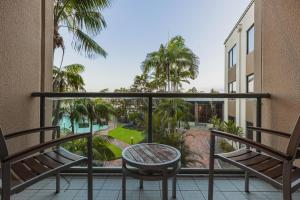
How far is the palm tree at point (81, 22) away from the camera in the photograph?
478 centimetres

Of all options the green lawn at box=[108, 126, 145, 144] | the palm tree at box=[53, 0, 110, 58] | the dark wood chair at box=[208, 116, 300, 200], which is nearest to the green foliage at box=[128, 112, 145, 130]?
the green lawn at box=[108, 126, 145, 144]

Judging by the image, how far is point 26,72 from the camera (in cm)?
247

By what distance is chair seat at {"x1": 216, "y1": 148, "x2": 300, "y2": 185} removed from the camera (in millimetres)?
1395

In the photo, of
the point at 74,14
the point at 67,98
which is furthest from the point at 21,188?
the point at 74,14

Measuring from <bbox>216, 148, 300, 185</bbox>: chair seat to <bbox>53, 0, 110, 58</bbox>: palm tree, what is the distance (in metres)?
4.23

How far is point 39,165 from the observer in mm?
1556

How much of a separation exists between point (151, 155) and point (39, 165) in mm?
854

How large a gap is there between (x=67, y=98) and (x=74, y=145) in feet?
A: 2.11

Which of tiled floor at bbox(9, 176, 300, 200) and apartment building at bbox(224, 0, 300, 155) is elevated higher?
apartment building at bbox(224, 0, 300, 155)

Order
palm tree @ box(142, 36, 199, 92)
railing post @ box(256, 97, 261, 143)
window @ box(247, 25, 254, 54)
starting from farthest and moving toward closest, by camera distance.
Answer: palm tree @ box(142, 36, 199, 92) → window @ box(247, 25, 254, 54) → railing post @ box(256, 97, 261, 143)

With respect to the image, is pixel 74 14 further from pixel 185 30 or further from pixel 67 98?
pixel 185 30

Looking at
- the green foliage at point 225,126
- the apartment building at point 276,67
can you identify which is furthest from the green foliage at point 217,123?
the apartment building at point 276,67

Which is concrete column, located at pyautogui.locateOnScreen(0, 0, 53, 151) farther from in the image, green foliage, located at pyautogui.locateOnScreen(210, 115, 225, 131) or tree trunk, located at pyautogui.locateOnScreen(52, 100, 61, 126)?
green foliage, located at pyautogui.locateOnScreen(210, 115, 225, 131)

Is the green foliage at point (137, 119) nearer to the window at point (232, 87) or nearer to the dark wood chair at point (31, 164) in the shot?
the dark wood chair at point (31, 164)
